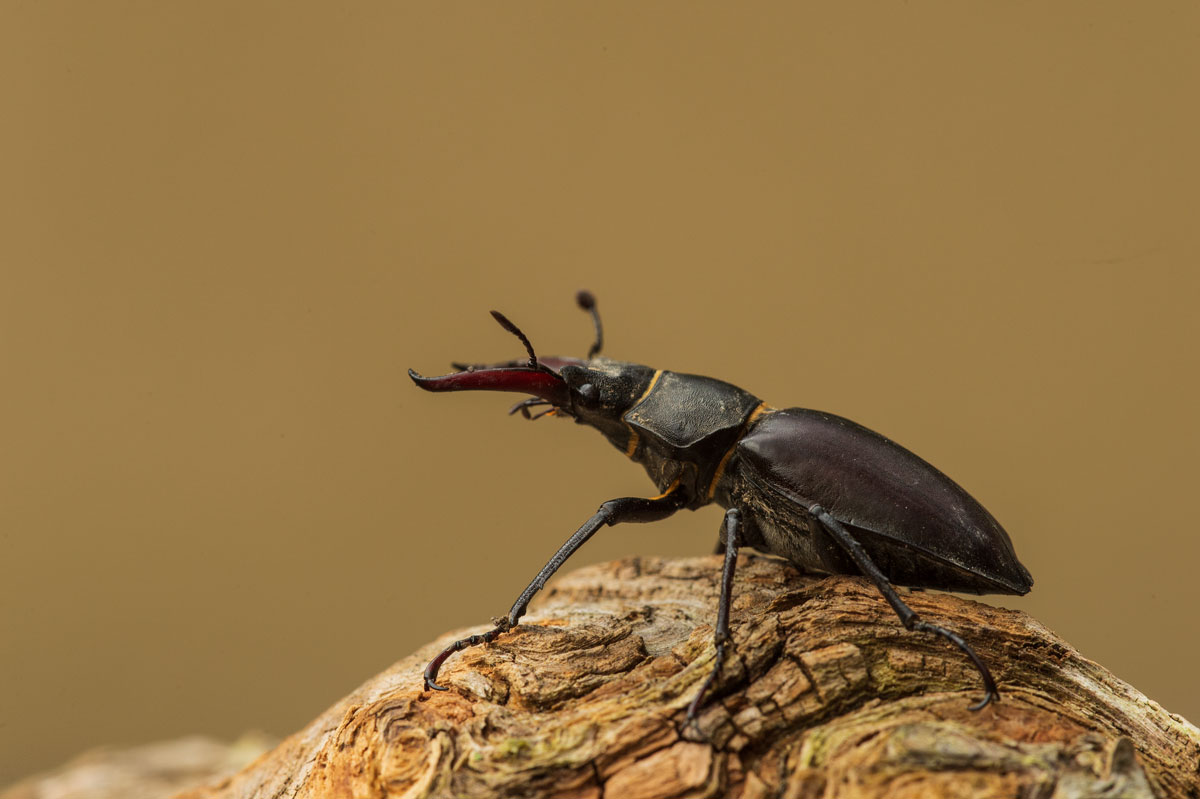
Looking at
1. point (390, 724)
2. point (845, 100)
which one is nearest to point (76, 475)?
point (390, 724)

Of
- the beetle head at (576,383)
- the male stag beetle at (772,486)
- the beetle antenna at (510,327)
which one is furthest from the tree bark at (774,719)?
the beetle antenna at (510,327)

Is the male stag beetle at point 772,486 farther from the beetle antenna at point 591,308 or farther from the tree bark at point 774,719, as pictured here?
the beetle antenna at point 591,308

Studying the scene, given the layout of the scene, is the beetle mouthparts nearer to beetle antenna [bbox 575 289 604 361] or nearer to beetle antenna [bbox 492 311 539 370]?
beetle antenna [bbox 492 311 539 370]

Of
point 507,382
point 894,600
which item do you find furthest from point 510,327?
point 894,600

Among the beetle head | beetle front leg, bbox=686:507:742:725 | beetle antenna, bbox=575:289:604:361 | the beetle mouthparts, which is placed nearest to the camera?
beetle front leg, bbox=686:507:742:725

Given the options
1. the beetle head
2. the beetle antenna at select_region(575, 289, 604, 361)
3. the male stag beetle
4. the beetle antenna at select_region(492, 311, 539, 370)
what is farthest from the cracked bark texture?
the beetle antenna at select_region(575, 289, 604, 361)

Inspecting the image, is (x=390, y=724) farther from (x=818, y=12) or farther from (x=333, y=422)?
(x=818, y=12)
